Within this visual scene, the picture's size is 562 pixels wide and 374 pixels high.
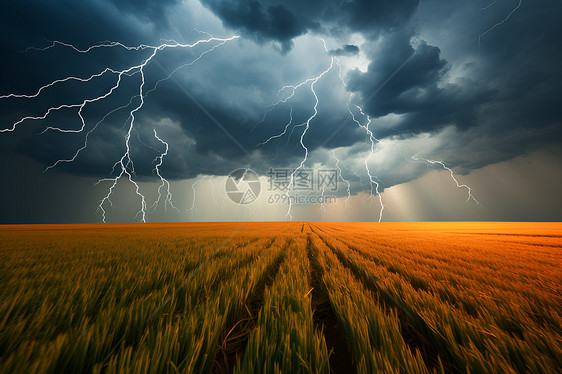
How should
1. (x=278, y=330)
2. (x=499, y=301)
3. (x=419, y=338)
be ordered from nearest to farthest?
(x=278, y=330)
(x=419, y=338)
(x=499, y=301)

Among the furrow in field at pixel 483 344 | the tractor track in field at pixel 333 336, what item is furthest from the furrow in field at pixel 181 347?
the furrow in field at pixel 483 344

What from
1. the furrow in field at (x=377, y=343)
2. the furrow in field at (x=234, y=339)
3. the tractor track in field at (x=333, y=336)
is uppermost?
the furrow in field at (x=377, y=343)

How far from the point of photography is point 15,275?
3168 millimetres

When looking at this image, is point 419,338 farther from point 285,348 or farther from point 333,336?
point 285,348

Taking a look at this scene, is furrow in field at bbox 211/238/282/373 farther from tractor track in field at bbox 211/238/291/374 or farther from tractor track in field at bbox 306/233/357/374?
tractor track in field at bbox 306/233/357/374

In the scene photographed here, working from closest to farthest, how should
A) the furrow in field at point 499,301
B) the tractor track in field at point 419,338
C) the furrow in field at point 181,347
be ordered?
the furrow in field at point 181,347, the tractor track in field at point 419,338, the furrow in field at point 499,301

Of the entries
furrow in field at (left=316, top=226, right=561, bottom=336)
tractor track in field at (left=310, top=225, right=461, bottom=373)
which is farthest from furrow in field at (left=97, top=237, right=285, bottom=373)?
furrow in field at (left=316, top=226, right=561, bottom=336)

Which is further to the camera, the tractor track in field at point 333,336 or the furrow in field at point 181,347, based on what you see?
the tractor track in field at point 333,336

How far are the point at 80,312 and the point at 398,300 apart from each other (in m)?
3.31

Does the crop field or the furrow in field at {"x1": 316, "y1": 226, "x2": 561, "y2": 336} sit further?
the furrow in field at {"x1": 316, "y1": 226, "x2": 561, "y2": 336}

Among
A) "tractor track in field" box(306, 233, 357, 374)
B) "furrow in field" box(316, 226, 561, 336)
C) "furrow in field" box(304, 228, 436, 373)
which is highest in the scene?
"furrow in field" box(304, 228, 436, 373)

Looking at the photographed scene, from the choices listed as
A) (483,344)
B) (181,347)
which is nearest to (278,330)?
(181,347)

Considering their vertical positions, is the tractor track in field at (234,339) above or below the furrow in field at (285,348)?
below

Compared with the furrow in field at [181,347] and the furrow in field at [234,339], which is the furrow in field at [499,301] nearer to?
the furrow in field at [234,339]
